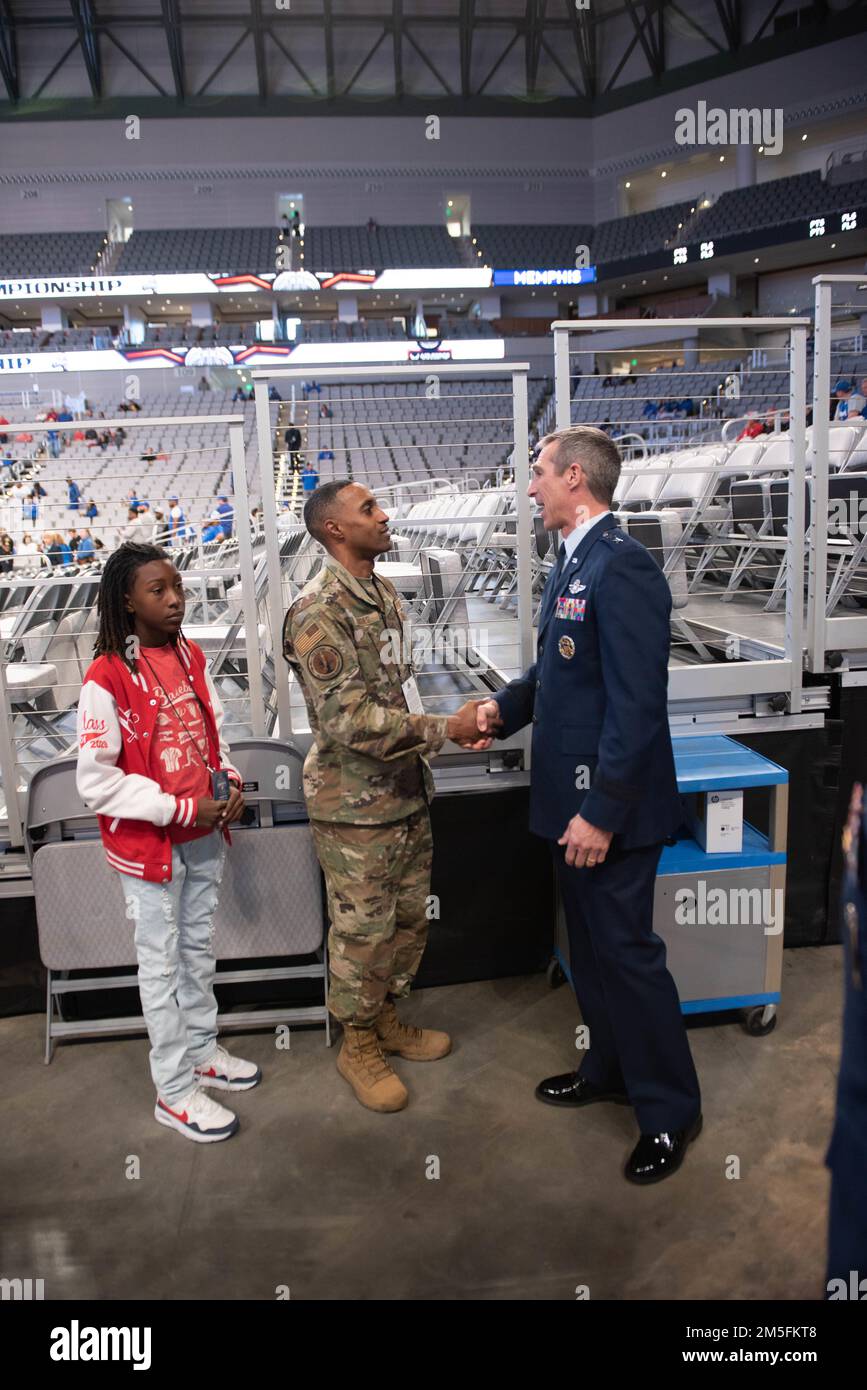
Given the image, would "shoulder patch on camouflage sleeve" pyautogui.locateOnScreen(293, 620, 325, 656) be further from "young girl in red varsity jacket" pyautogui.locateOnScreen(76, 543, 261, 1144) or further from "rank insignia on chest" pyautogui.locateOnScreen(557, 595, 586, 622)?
"rank insignia on chest" pyautogui.locateOnScreen(557, 595, 586, 622)

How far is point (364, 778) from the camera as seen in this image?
7.37 ft

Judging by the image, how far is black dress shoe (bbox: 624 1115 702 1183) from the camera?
1983 millimetres

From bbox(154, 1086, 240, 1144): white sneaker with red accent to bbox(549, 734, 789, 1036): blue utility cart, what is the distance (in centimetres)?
126

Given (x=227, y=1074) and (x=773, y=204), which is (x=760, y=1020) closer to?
(x=227, y=1074)

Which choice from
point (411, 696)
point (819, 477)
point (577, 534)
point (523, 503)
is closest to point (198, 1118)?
point (411, 696)

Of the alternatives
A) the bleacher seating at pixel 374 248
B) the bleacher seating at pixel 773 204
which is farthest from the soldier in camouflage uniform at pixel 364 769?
the bleacher seating at pixel 374 248

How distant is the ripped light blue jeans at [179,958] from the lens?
7.14 feet

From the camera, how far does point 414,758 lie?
2.32 meters

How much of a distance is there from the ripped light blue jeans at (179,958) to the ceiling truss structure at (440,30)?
2582cm

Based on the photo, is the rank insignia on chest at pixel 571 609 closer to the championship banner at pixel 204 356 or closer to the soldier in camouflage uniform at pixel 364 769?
the soldier in camouflage uniform at pixel 364 769
